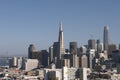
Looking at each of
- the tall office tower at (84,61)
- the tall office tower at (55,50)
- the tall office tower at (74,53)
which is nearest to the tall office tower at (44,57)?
the tall office tower at (55,50)

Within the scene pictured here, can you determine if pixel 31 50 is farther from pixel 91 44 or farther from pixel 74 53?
pixel 91 44

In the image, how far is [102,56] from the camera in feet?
225

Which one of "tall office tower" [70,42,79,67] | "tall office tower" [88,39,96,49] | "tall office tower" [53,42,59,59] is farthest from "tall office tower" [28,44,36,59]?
"tall office tower" [88,39,96,49]

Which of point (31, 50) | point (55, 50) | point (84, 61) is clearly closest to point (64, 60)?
point (84, 61)

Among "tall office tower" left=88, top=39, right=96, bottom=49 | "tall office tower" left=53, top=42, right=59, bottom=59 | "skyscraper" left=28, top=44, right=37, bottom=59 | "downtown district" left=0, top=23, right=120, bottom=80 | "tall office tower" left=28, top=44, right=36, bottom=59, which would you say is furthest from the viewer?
"tall office tower" left=88, top=39, right=96, bottom=49

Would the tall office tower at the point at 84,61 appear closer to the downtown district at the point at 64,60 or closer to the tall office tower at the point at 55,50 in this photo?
the downtown district at the point at 64,60

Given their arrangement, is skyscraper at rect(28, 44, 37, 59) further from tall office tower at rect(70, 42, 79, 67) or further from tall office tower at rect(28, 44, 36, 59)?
tall office tower at rect(70, 42, 79, 67)

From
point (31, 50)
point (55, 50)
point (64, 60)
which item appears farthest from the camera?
point (31, 50)

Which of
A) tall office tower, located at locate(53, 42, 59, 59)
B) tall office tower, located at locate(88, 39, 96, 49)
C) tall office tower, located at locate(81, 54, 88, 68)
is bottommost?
tall office tower, located at locate(81, 54, 88, 68)

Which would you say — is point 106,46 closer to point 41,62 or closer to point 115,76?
point 41,62

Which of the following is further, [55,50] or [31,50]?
[31,50]

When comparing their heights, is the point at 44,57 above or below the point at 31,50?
below

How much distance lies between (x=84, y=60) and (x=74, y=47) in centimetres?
1181

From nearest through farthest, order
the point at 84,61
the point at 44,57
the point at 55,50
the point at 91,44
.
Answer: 1. the point at 84,61
2. the point at 55,50
3. the point at 44,57
4. the point at 91,44
